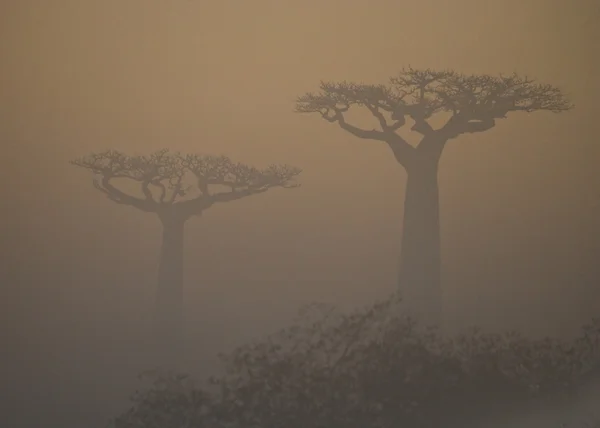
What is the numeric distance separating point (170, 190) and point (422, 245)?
80cm

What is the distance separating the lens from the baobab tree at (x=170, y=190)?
1.87m

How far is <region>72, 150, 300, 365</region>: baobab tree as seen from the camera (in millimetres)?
1865

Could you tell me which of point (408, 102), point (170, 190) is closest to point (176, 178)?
point (170, 190)

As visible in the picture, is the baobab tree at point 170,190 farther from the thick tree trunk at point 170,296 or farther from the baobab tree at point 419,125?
the baobab tree at point 419,125

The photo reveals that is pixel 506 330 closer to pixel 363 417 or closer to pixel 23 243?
pixel 363 417

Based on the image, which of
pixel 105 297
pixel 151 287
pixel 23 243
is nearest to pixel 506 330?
Result: pixel 151 287

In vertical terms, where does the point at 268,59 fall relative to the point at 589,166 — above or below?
above

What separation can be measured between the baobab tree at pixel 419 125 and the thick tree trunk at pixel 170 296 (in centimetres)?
56

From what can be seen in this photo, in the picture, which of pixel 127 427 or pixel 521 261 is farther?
pixel 521 261

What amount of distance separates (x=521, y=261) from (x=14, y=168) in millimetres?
1612

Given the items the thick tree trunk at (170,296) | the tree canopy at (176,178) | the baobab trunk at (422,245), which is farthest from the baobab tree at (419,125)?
the thick tree trunk at (170,296)

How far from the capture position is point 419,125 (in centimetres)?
191

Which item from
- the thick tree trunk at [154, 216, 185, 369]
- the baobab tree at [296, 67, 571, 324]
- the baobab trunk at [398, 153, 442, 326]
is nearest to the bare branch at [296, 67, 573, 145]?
the baobab tree at [296, 67, 571, 324]

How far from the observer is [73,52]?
1.90 meters
